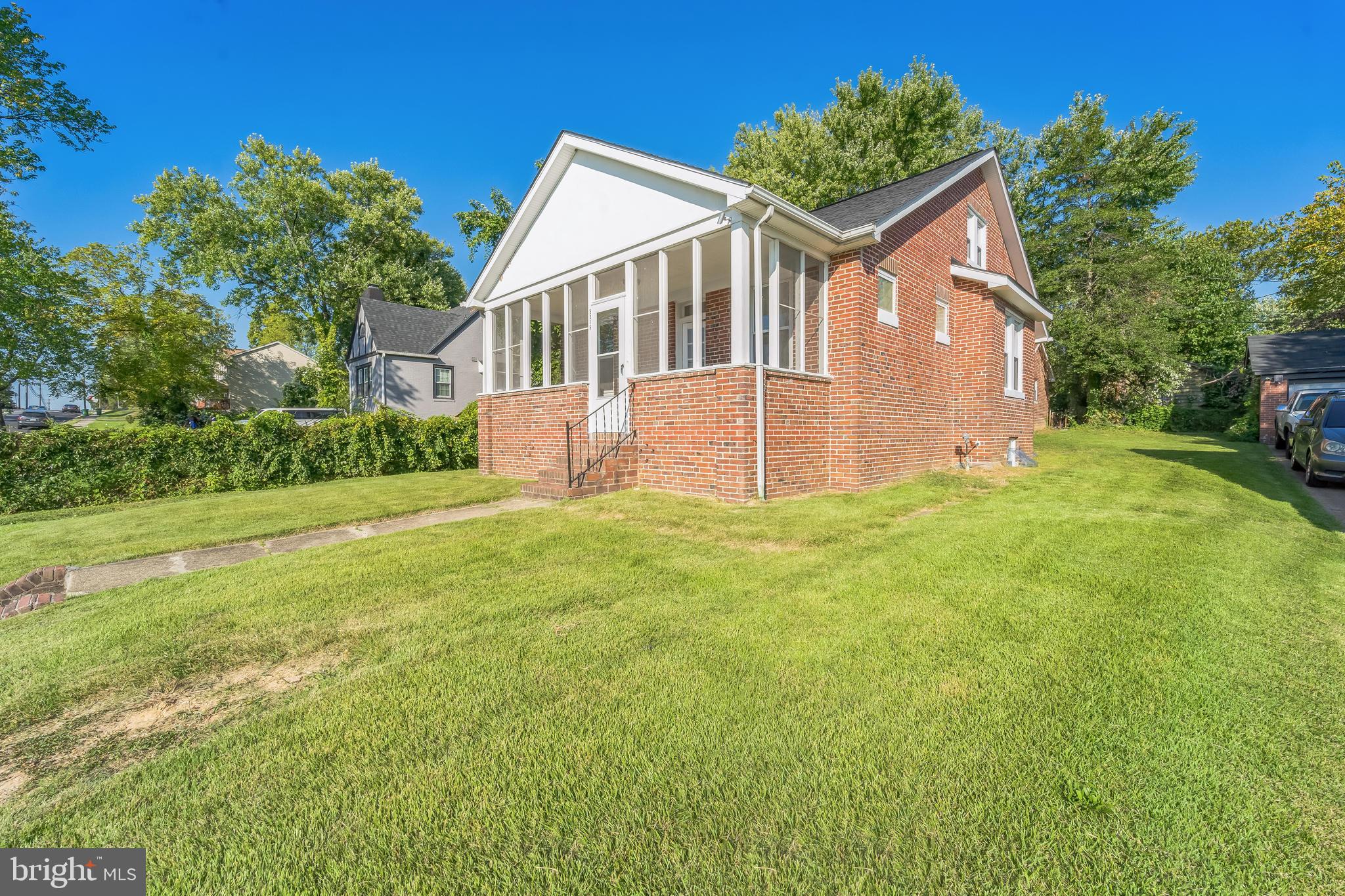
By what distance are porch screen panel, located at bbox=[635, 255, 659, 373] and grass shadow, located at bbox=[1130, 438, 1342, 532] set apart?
352 inches

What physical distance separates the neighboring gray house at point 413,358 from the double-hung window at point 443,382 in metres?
0.03

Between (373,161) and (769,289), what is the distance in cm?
3477

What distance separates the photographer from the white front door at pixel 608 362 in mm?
9055

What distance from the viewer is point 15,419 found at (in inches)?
1384

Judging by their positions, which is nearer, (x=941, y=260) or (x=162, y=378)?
(x=941, y=260)

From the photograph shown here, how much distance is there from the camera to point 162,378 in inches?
907

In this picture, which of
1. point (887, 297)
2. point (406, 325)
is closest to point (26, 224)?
point (406, 325)

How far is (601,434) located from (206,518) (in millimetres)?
5776

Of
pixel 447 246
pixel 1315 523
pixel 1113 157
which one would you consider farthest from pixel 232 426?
pixel 1113 157

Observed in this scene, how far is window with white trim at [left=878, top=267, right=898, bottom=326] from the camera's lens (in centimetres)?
917

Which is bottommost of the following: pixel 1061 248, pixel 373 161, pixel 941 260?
pixel 941 260

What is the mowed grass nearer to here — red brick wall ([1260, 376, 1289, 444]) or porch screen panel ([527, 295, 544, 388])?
porch screen panel ([527, 295, 544, 388])

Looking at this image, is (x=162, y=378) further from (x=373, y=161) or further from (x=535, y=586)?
(x=535, y=586)

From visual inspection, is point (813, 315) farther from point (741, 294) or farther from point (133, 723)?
point (133, 723)
